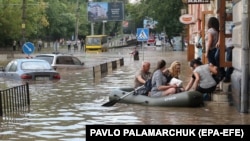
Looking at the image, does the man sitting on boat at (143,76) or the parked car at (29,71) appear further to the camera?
the parked car at (29,71)

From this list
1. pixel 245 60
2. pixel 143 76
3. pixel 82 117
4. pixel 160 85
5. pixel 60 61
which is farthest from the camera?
pixel 60 61

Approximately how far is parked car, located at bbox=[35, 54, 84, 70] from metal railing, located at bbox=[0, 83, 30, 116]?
16.3m

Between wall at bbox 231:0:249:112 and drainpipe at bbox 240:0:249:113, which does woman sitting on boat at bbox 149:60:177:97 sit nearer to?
wall at bbox 231:0:249:112

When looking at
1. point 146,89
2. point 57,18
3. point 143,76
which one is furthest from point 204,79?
point 57,18

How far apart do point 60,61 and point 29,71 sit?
833cm

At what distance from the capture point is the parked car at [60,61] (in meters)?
34.1

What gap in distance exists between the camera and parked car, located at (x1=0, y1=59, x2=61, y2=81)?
1033 inches

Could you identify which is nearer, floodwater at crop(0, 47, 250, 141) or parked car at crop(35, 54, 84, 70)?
floodwater at crop(0, 47, 250, 141)

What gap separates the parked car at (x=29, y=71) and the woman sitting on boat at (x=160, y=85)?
10532 millimetres

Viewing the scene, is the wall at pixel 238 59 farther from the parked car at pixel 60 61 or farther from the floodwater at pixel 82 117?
the parked car at pixel 60 61

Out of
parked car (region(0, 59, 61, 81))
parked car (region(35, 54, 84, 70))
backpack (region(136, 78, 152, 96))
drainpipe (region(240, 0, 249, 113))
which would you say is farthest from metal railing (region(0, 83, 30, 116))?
parked car (region(35, 54, 84, 70))

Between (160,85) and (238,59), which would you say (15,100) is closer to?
(160,85)

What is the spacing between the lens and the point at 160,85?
54.4 feet

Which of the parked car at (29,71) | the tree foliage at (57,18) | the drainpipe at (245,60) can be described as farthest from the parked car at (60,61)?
the drainpipe at (245,60)
